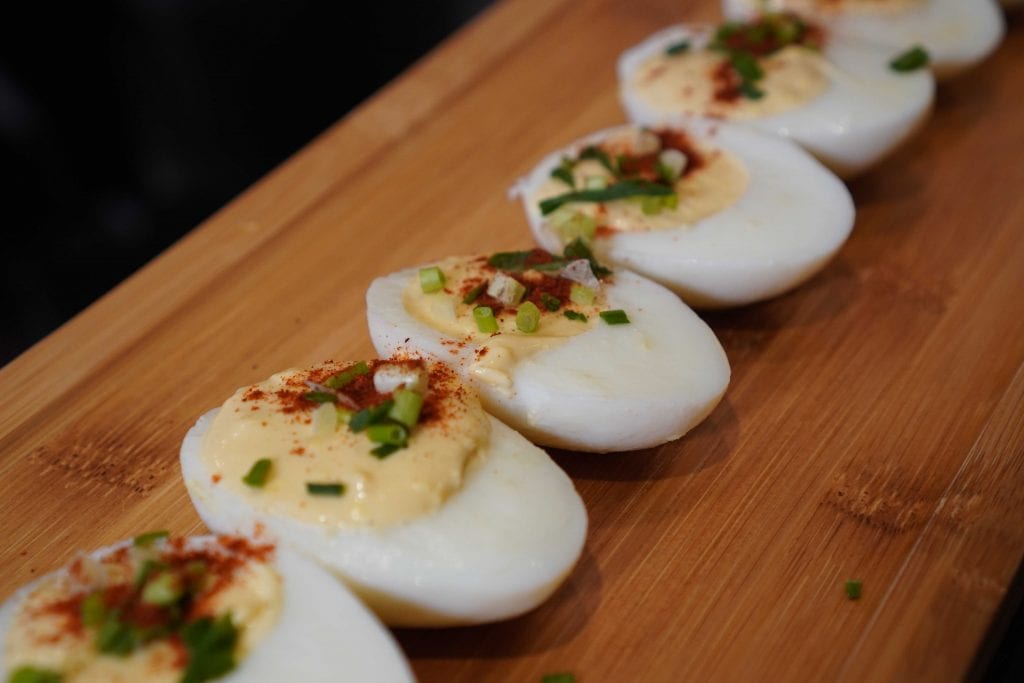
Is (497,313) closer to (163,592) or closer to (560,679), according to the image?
(560,679)

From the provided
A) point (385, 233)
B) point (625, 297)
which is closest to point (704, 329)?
point (625, 297)

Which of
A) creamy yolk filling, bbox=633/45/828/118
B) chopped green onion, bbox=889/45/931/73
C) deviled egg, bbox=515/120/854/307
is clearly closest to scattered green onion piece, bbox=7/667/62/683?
deviled egg, bbox=515/120/854/307

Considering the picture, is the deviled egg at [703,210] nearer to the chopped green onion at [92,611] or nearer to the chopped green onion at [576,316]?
the chopped green onion at [576,316]

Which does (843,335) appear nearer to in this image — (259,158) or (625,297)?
(625,297)

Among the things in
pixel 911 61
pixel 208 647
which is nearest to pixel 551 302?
pixel 208 647

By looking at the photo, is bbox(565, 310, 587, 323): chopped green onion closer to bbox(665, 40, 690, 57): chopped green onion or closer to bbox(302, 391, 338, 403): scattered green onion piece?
bbox(302, 391, 338, 403): scattered green onion piece

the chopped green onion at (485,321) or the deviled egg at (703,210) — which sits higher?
the chopped green onion at (485,321)

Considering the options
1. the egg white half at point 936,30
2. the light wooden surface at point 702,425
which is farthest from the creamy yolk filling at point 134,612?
the egg white half at point 936,30
